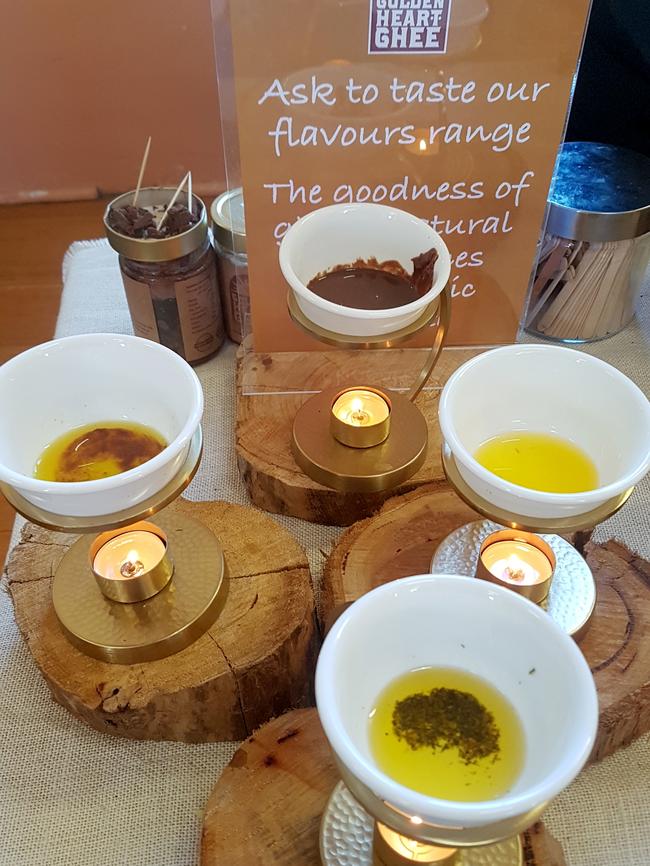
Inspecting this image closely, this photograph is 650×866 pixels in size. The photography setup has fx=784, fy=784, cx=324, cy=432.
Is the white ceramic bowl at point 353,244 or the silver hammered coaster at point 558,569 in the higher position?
the white ceramic bowl at point 353,244

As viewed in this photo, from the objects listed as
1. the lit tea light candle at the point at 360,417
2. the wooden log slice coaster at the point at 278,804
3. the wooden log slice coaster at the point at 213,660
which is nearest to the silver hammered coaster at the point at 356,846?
the wooden log slice coaster at the point at 278,804

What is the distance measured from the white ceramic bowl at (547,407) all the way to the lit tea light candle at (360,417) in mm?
163

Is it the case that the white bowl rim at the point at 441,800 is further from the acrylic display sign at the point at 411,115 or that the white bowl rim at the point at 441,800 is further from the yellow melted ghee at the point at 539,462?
the acrylic display sign at the point at 411,115

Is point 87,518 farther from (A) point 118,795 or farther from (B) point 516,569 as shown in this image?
(B) point 516,569

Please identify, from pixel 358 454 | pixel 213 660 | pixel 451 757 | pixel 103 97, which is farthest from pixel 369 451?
pixel 103 97

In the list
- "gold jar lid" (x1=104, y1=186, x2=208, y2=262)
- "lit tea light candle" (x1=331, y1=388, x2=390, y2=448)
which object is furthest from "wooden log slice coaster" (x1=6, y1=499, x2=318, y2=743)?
"gold jar lid" (x1=104, y1=186, x2=208, y2=262)

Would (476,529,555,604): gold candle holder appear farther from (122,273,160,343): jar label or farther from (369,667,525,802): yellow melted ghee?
(122,273,160,343): jar label

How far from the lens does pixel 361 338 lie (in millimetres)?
676

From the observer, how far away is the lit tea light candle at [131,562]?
2.20 feet

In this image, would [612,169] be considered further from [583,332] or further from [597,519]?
[597,519]

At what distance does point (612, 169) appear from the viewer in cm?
99

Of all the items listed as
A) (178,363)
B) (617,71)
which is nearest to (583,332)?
(617,71)

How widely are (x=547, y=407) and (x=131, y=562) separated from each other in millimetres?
384

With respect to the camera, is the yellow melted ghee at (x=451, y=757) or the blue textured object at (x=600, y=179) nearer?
the yellow melted ghee at (x=451, y=757)
